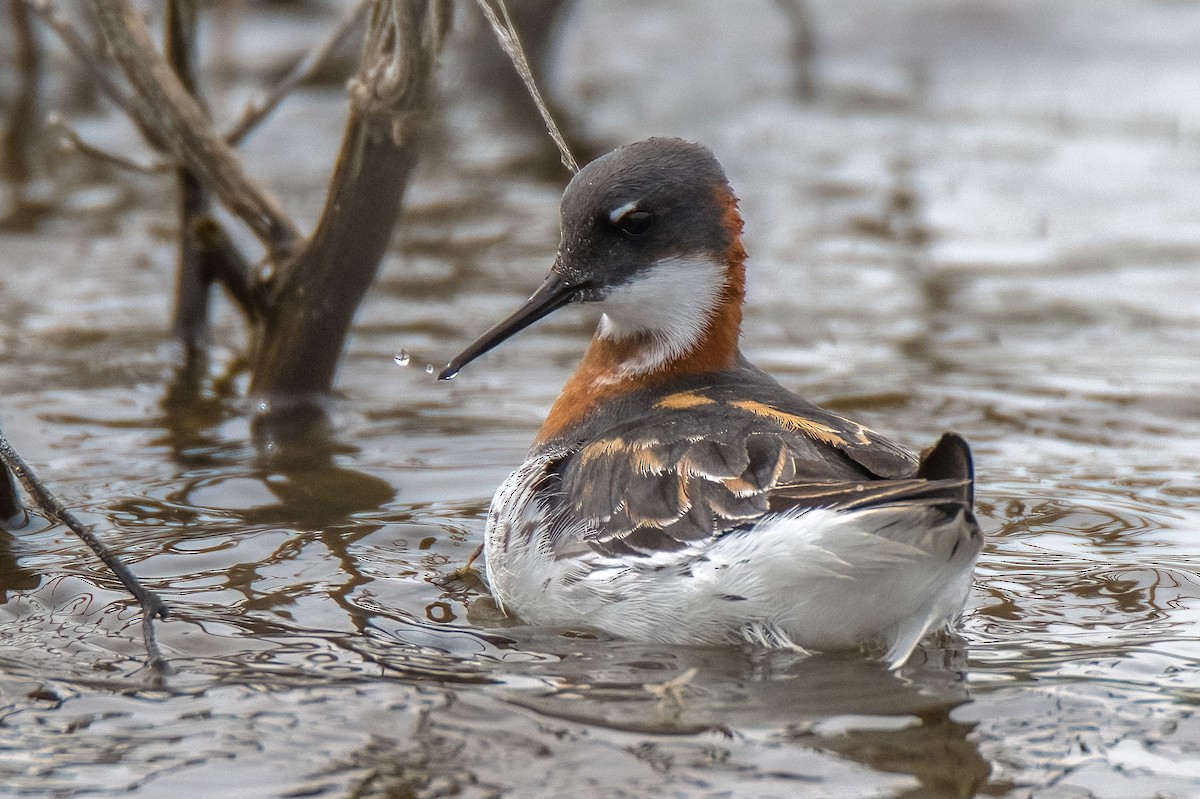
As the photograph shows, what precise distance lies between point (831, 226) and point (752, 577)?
5.91m

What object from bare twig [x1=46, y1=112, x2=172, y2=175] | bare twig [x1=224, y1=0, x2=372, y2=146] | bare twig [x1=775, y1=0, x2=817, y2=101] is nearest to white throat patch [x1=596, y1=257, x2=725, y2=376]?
bare twig [x1=224, y1=0, x2=372, y2=146]

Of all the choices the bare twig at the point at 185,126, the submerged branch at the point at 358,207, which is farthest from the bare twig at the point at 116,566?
the bare twig at the point at 185,126

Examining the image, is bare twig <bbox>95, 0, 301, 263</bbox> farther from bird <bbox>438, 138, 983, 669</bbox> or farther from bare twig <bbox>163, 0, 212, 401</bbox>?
bird <bbox>438, 138, 983, 669</bbox>

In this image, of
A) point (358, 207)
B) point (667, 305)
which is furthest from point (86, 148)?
point (667, 305)

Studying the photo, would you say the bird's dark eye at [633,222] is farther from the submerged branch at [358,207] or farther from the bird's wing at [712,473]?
the submerged branch at [358,207]

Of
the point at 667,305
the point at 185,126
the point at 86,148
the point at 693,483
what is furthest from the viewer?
the point at 86,148

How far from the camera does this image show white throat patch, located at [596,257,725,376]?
216 inches

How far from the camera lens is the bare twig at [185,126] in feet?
20.8

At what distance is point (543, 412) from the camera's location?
24.0ft

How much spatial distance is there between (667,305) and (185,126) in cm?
215

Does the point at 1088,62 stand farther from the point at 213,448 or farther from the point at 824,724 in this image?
the point at 824,724

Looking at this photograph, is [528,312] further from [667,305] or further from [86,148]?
[86,148]

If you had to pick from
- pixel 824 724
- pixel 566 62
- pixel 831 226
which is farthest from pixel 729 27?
pixel 824 724

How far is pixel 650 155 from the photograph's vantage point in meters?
5.42
